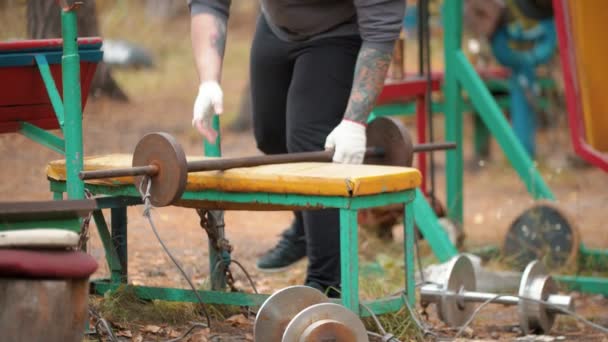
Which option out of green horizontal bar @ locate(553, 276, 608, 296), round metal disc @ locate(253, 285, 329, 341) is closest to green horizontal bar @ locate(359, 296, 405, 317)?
round metal disc @ locate(253, 285, 329, 341)

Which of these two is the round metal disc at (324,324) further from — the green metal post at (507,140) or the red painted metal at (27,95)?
the green metal post at (507,140)

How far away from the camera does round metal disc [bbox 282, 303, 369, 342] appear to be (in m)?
2.92

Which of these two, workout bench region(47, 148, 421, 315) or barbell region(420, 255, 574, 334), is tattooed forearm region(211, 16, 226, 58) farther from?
barbell region(420, 255, 574, 334)

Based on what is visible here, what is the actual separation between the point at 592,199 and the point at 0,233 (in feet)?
18.3

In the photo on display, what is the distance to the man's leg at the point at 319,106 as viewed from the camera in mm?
3635

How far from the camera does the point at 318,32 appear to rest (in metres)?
3.73

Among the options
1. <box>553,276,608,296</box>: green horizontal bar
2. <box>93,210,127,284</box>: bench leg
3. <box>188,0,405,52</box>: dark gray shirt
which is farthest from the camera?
<box>553,276,608,296</box>: green horizontal bar

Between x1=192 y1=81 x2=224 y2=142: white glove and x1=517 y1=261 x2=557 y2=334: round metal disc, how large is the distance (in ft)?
4.17

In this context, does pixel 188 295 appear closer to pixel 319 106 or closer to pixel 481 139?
pixel 319 106

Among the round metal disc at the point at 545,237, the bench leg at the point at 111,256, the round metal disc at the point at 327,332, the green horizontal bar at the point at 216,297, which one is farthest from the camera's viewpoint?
the round metal disc at the point at 545,237

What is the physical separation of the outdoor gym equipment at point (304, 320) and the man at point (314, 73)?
52 centimetres

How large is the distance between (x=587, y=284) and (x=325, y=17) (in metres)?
1.78

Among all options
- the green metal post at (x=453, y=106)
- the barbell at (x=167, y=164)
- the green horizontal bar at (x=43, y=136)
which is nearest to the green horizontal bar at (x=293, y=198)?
the barbell at (x=167, y=164)

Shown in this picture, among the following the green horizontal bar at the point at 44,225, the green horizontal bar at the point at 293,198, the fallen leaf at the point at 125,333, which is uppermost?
the green horizontal bar at the point at 44,225
